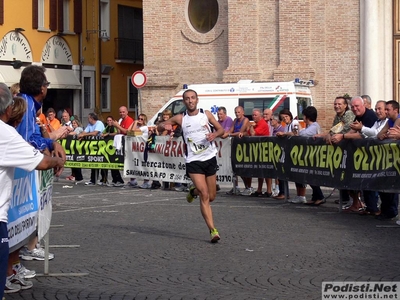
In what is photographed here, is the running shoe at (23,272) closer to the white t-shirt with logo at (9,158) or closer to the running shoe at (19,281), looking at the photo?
the running shoe at (19,281)

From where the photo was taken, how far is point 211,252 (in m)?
11.8

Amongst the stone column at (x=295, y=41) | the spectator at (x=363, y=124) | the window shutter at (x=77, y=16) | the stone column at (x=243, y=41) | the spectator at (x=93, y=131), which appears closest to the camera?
the spectator at (x=363, y=124)

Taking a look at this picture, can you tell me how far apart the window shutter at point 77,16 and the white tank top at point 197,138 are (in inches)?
1392

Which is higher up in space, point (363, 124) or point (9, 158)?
point (363, 124)

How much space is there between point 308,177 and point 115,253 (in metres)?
6.74

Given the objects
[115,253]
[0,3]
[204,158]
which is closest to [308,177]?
[204,158]

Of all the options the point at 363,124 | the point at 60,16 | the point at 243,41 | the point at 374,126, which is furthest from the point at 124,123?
the point at 60,16

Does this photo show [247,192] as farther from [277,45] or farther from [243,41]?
[243,41]

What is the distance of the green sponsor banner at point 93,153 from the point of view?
24203mm

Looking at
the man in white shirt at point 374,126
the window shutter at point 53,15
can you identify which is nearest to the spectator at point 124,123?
the man in white shirt at point 374,126

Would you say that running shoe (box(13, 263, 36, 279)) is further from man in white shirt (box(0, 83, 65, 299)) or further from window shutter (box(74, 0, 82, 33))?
window shutter (box(74, 0, 82, 33))

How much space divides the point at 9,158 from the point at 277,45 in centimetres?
2858

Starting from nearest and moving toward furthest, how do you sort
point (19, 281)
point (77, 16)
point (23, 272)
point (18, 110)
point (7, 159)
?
point (7, 159)
point (18, 110)
point (19, 281)
point (23, 272)
point (77, 16)

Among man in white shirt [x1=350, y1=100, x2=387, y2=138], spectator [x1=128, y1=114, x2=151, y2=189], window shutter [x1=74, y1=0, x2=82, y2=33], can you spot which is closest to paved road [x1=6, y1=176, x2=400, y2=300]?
man in white shirt [x1=350, y1=100, x2=387, y2=138]
